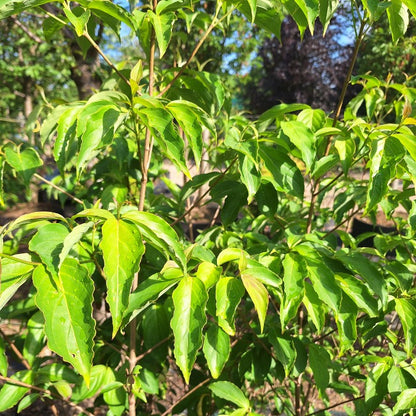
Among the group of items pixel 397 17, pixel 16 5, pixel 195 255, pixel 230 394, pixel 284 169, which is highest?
pixel 397 17

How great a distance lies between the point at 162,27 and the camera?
0.97 m

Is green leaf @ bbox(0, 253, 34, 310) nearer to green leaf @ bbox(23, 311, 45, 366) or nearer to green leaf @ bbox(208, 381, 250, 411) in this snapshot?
green leaf @ bbox(23, 311, 45, 366)

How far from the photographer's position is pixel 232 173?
1284 mm

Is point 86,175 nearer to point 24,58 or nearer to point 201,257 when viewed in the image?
point 201,257

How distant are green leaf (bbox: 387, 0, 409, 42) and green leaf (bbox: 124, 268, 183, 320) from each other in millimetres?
880

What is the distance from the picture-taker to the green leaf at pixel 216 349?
969 millimetres

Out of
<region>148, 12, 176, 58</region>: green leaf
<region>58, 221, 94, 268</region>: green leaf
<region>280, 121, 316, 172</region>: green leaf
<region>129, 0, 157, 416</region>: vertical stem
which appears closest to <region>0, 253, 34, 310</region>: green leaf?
<region>58, 221, 94, 268</region>: green leaf

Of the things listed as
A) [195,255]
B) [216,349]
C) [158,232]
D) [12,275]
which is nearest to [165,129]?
[158,232]

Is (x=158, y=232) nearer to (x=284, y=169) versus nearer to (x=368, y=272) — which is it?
(x=284, y=169)

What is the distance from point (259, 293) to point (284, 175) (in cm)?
40

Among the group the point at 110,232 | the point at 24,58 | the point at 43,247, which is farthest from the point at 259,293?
the point at 24,58

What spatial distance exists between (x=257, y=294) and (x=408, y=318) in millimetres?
540

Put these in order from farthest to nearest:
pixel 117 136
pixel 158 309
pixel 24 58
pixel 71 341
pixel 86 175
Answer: pixel 24 58, pixel 86 175, pixel 117 136, pixel 158 309, pixel 71 341

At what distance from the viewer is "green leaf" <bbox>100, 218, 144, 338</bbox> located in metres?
0.71
